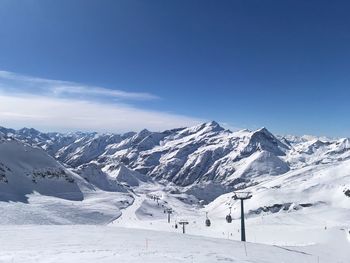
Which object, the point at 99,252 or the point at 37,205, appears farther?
the point at 37,205

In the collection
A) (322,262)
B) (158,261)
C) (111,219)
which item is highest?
(158,261)

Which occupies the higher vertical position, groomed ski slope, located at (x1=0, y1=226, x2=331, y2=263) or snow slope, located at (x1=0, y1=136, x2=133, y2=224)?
groomed ski slope, located at (x1=0, y1=226, x2=331, y2=263)

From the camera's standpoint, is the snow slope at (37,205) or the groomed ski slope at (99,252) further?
the snow slope at (37,205)

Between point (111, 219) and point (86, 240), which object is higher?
point (86, 240)

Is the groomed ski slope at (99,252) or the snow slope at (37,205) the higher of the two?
the groomed ski slope at (99,252)

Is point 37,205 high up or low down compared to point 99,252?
down

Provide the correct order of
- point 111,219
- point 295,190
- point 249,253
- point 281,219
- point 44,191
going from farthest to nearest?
point 44,191 → point 295,190 → point 111,219 → point 281,219 → point 249,253

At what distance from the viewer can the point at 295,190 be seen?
579ft

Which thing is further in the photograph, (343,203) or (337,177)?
(337,177)

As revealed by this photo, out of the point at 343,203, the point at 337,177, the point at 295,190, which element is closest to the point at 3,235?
the point at 343,203

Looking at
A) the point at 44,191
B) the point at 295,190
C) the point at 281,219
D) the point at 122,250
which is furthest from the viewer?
the point at 44,191

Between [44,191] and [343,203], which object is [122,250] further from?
[44,191]

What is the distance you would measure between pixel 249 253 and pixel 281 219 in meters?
96.8

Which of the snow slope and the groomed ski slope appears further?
the snow slope
